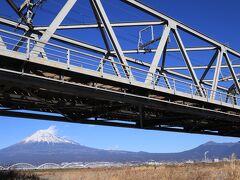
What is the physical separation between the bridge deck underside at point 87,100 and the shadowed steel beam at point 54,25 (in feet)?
4.13

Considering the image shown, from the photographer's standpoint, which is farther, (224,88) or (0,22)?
(224,88)

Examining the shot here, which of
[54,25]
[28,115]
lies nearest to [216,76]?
[28,115]

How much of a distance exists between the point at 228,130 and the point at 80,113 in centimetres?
2521

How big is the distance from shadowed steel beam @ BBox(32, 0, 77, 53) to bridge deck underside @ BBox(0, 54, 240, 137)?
1259 mm

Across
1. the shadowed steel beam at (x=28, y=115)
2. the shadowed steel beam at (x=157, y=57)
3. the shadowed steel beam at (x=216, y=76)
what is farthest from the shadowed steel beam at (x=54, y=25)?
the shadowed steel beam at (x=216, y=76)

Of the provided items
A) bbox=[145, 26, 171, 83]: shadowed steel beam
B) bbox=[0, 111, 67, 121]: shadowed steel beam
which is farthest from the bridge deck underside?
bbox=[145, 26, 171, 83]: shadowed steel beam

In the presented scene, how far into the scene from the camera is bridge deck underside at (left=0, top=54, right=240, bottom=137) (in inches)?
853

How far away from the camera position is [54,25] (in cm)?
2319

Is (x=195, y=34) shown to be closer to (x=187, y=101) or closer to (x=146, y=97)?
(x=187, y=101)

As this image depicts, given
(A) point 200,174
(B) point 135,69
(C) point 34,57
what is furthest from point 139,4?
(A) point 200,174

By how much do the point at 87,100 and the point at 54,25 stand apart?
26.6 feet

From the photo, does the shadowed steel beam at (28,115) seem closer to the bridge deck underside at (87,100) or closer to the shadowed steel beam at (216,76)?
the bridge deck underside at (87,100)

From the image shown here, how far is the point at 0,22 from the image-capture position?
29.9m

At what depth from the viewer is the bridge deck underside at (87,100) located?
71.1 ft
